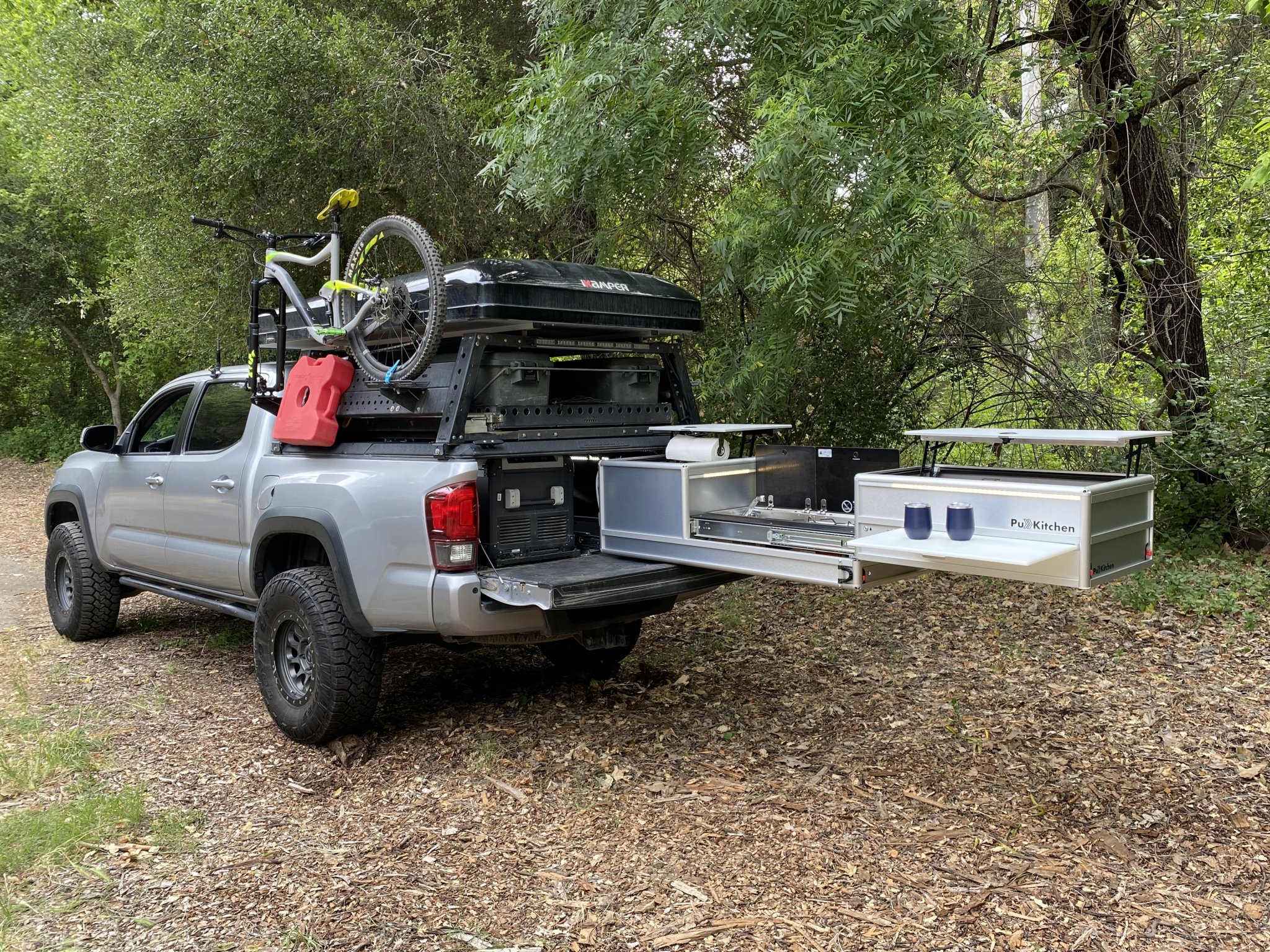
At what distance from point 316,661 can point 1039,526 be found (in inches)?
123

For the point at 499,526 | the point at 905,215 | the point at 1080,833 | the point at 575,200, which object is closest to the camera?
the point at 1080,833

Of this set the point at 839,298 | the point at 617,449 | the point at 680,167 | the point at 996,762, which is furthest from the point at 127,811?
the point at 680,167

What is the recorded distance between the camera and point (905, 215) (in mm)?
5250

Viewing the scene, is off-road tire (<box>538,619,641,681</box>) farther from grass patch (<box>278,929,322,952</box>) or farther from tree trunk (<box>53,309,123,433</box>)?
tree trunk (<box>53,309,123,433</box>)

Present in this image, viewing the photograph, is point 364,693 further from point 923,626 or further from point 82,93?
point 82,93

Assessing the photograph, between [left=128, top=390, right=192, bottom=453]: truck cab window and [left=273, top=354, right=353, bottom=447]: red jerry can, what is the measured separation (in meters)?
1.46

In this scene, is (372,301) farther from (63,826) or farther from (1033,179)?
(1033,179)

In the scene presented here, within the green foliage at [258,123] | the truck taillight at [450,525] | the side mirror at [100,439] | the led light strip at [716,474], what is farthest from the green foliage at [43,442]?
the led light strip at [716,474]

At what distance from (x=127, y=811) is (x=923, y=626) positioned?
196 inches

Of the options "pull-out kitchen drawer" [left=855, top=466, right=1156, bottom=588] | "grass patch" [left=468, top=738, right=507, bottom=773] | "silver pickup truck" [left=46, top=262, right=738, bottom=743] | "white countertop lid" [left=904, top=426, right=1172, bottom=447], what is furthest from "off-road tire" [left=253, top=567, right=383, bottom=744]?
"white countertop lid" [left=904, top=426, right=1172, bottom=447]

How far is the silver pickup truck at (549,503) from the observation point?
350cm

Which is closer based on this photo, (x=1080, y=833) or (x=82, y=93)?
(x=1080, y=833)

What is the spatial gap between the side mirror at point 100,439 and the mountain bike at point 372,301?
185 cm

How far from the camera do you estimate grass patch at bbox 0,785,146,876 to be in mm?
3619
